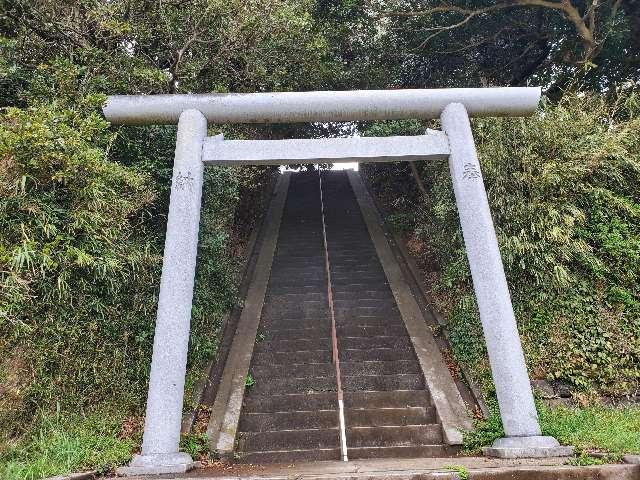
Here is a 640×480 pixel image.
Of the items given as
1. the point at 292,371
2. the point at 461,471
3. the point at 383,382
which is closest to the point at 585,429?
the point at 461,471

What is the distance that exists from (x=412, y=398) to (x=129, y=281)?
3836 millimetres

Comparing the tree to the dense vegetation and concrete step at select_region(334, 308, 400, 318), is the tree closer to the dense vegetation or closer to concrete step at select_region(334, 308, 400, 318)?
the dense vegetation

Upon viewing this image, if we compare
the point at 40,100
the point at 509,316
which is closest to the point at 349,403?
the point at 509,316

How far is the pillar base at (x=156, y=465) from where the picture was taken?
14.3 feet

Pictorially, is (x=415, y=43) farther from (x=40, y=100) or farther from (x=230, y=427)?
(x=230, y=427)

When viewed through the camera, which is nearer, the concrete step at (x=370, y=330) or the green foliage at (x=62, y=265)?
the green foliage at (x=62, y=265)

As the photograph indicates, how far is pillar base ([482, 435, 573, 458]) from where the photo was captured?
4488 mm

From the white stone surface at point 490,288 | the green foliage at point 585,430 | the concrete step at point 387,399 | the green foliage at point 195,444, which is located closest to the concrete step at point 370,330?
the concrete step at point 387,399

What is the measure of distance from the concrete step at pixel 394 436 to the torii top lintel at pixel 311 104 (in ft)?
12.7

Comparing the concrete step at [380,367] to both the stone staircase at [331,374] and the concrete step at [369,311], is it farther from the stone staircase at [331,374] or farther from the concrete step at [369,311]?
the concrete step at [369,311]

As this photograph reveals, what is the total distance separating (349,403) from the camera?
240 inches

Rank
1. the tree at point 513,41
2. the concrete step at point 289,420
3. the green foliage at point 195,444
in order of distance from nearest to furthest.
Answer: the green foliage at point 195,444
the concrete step at point 289,420
the tree at point 513,41

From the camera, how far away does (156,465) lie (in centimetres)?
Result: 441

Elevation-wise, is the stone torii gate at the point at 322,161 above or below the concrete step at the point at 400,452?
above
